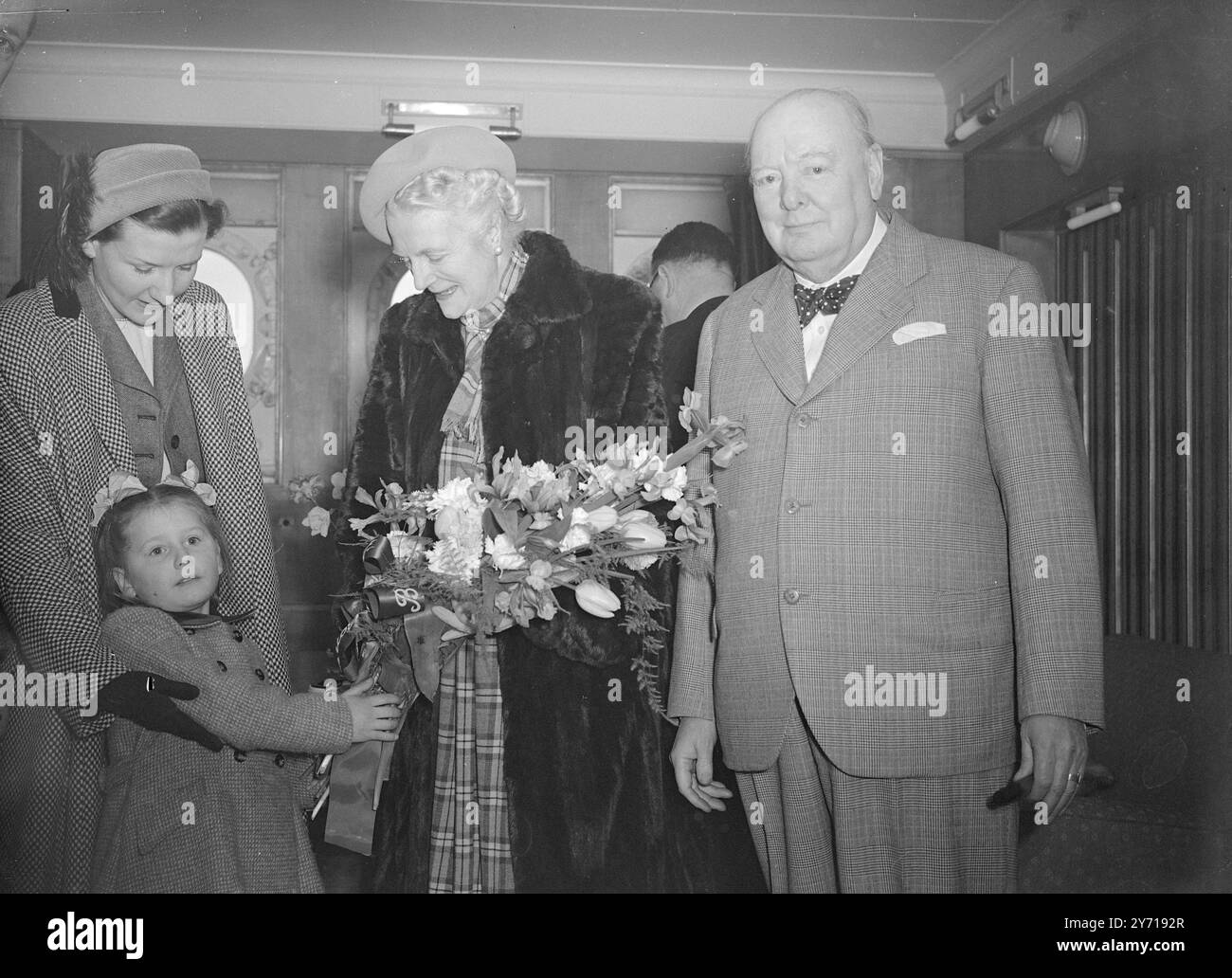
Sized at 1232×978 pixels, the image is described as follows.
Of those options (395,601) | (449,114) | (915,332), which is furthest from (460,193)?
(915,332)

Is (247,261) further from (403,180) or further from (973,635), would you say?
(973,635)

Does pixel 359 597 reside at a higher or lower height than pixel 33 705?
higher

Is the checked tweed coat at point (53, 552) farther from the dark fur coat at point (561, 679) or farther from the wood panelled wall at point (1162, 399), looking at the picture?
the wood panelled wall at point (1162, 399)

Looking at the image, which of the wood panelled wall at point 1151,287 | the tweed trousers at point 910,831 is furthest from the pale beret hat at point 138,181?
the wood panelled wall at point 1151,287

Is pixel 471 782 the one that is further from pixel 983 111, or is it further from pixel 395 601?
pixel 983 111

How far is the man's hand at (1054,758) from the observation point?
1.59 m

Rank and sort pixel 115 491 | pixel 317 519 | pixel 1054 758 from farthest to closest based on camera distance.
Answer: pixel 317 519, pixel 115 491, pixel 1054 758

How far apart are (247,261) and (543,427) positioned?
2.96ft

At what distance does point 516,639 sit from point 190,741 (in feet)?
1.95

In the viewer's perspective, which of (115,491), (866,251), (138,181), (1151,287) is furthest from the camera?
(1151,287)

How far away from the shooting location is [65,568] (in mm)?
1921

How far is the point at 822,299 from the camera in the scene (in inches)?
72.1

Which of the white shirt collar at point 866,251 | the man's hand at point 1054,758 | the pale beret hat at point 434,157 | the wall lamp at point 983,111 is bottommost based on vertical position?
the man's hand at point 1054,758
